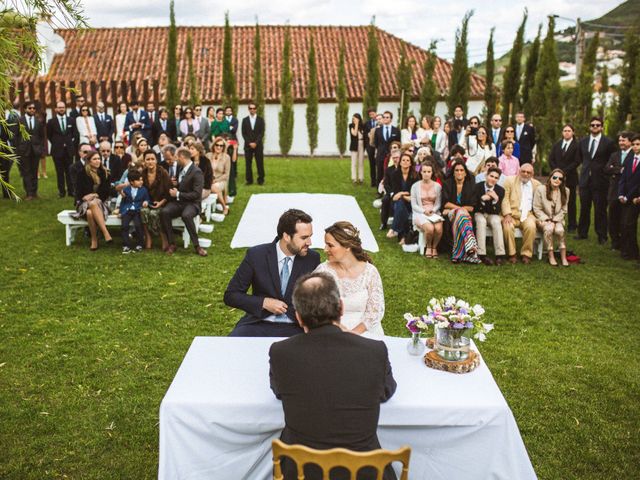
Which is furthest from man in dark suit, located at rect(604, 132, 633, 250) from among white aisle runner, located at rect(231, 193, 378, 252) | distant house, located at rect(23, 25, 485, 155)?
distant house, located at rect(23, 25, 485, 155)

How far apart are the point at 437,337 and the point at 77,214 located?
7.42m

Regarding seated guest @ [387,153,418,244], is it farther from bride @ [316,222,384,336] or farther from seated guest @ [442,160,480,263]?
bride @ [316,222,384,336]

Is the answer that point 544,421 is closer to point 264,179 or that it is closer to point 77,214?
point 77,214

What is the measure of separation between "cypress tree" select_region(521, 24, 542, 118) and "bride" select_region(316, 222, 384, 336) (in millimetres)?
15314

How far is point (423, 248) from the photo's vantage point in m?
9.67

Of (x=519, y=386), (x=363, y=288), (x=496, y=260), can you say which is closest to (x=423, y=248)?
(x=496, y=260)

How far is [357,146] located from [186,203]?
6841mm

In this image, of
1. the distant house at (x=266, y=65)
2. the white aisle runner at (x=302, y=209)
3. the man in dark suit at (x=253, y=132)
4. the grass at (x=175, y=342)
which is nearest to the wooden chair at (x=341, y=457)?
the grass at (x=175, y=342)

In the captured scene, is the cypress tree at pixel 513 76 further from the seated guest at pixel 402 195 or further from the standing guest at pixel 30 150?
the standing guest at pixel 30 150

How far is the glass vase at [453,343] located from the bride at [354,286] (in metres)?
1.00

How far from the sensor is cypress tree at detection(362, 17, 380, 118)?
78.2 ft

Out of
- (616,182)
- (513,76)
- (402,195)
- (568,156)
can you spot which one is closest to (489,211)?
(402,195)

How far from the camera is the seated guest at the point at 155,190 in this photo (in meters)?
9.49

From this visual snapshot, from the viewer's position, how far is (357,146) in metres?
15.6
